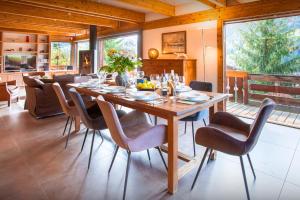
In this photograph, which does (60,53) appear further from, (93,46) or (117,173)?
(117,173)

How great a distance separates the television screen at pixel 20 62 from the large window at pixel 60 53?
1077 mm

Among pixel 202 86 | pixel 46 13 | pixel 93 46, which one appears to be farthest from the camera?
pixel 93 46

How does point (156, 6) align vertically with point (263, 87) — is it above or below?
above

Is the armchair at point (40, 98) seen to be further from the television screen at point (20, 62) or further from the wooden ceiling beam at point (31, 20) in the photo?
the television screen at point (20, 62)

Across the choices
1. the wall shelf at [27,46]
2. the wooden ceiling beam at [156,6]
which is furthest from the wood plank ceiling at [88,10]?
the wall shelf at [27,46]

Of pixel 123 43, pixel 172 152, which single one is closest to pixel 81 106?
pixel 172 152

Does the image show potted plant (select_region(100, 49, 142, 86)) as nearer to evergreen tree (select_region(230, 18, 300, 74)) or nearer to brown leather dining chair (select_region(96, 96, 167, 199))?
brown leather dining chair (select_region(96, 96, 167, 199))

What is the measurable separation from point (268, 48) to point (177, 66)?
1.93 meters

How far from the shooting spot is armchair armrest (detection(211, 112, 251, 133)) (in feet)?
7.06

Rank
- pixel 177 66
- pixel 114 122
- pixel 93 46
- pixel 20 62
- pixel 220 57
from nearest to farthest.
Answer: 1. pixel 114 122
2. pixel 220 57
3. pixel 177 66
4. pixel 93 46
5. pixel 20 62

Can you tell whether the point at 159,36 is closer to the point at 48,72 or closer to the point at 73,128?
the point at 73,128

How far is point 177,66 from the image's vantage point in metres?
4.79

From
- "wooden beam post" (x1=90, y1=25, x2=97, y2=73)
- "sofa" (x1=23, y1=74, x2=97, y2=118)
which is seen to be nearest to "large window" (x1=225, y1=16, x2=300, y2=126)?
"sofa" (x1=23, y1=74, x2=97, y2=118)

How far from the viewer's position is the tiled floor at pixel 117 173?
1.93 meters
